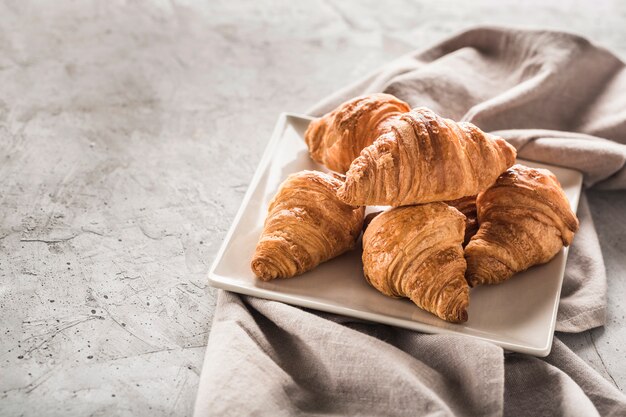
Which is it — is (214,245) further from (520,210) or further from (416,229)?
(520,210)

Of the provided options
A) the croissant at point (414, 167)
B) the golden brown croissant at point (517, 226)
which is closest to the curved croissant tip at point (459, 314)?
the golden brown croissant at point (517, 226)

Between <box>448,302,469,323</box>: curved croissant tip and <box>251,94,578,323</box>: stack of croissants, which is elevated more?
<box>251,94,578,323</box>: stack of croissants

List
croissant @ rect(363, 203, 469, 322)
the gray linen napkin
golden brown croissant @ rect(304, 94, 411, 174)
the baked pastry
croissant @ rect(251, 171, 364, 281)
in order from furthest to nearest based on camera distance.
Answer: golden brown croissant @ rect(304, 94, 411, 174) < the baked pastry < croissant @ rect(251, 171, 364, 281) < croissant @ rect(363, 203, 469, 322) < the gray linen napkin

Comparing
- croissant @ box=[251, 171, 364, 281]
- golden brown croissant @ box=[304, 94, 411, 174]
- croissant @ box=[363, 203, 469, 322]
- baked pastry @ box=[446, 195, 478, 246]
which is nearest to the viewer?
croissant @ box=[363, 203, 469, 322]

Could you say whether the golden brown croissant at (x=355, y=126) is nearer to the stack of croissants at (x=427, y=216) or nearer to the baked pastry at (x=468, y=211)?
the stack of croissants at (x=427, y=216)

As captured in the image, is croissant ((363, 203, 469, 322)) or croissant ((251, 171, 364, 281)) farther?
croissant ((251, 171, 364, 281))

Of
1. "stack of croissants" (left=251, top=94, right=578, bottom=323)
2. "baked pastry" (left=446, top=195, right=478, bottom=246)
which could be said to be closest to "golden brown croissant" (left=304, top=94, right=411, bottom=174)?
"stack of croissants" (left=251, top=94, right=578, bottom=323)

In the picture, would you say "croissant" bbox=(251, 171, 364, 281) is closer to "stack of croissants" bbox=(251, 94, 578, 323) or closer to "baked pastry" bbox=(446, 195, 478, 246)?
"stack of croissants" bbox=(251, 94, 578, 323)
